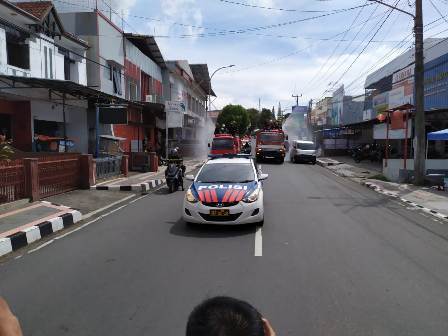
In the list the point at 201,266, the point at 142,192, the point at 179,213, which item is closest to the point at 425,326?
the point at 201,266

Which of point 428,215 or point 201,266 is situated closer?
point 201,266

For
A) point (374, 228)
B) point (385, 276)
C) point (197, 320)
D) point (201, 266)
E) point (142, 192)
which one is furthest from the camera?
point (142, 192)

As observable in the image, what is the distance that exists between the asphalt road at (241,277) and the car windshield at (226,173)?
3.74 ft

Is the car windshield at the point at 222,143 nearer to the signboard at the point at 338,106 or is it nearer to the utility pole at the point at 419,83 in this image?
the utility pole at the point at 419,83

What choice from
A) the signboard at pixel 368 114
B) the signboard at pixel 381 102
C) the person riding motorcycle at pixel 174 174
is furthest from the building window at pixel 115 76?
the signboard at pixel 368 114

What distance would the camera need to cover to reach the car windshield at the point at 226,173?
415 inches

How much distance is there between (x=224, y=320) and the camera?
1.55 m

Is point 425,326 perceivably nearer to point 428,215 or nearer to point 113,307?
point 113,307

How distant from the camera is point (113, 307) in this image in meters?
5.10

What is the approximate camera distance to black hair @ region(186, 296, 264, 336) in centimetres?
152

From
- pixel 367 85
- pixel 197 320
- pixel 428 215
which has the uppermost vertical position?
pixel 367 85

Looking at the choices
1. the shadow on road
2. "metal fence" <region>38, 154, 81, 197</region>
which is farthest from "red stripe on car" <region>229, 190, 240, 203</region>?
"metal fence" <region>38, 154, 81, 197</region>

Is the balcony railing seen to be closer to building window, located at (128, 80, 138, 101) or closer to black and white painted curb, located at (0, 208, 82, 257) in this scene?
black and white painted curb, located at (0, 208, 82, 257)

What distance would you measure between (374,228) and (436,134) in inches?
501
